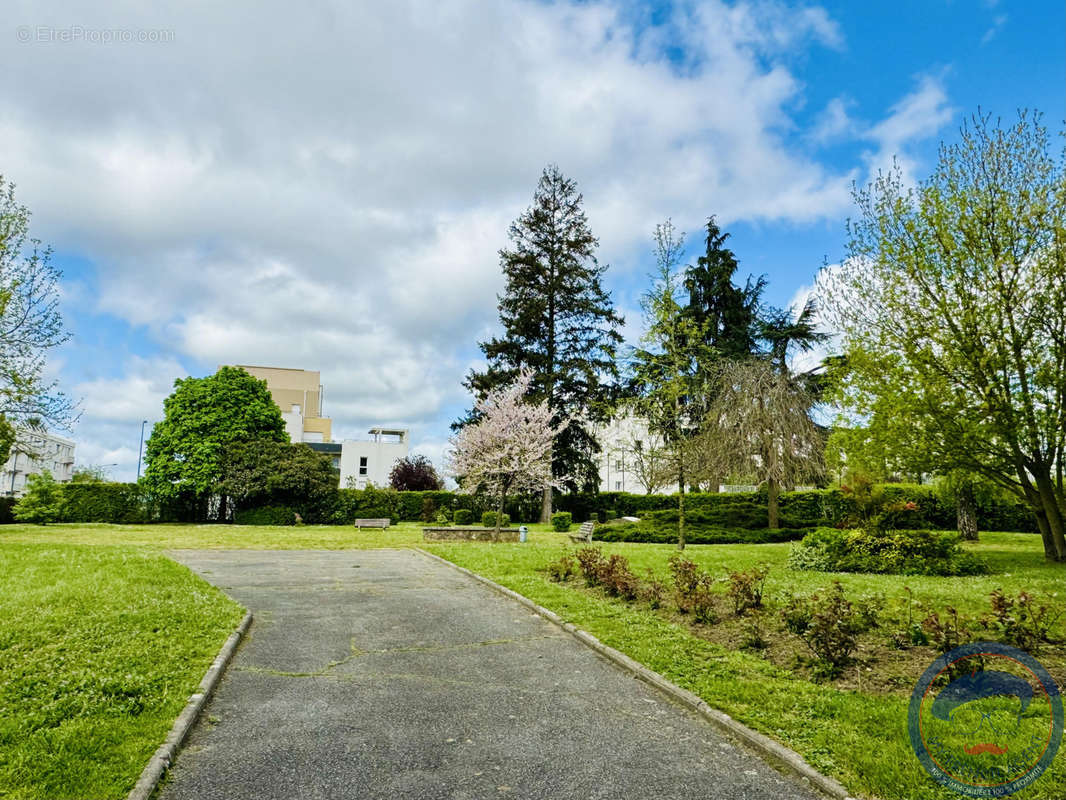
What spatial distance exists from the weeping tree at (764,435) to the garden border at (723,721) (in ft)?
61.2

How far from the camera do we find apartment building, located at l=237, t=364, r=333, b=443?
74062 mm

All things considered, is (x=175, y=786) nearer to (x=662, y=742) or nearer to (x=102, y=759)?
(x=102, y=759)

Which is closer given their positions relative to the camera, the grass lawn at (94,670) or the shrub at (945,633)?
the grass lawn at (94,670)

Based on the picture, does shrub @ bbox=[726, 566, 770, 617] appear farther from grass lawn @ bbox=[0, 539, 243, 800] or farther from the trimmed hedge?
the trimmed hedge

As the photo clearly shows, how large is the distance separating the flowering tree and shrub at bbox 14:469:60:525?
62.1 feet

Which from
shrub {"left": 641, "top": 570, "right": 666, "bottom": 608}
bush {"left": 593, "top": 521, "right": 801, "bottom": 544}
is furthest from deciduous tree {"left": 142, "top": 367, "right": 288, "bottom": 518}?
shrub {"left": 641, "top": 570, "right": 666, "bottom": 608}

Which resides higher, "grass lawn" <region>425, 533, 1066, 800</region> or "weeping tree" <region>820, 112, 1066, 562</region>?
"weeping tree" <region>820, 112, 1066, 562</region>

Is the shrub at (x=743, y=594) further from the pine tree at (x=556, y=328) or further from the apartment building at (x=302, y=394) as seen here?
the apartment building at (x=302, y=394)

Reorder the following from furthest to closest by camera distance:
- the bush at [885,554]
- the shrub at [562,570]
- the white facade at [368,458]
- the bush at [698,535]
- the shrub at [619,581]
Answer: the white facade at [368,458], the bush at [698,535], the bush at [885,554], the shrub at [562,570], the shrub at [619,581]

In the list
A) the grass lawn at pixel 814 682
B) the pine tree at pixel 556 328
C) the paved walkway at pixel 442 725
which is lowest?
the paved walkway at pixel 442 725

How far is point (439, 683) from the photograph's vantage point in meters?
6.19

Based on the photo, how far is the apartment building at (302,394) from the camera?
243 ft

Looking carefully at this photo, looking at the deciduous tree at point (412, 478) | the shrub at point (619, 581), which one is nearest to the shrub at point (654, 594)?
the shrub at point (619, 581)

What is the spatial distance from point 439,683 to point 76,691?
293cm
